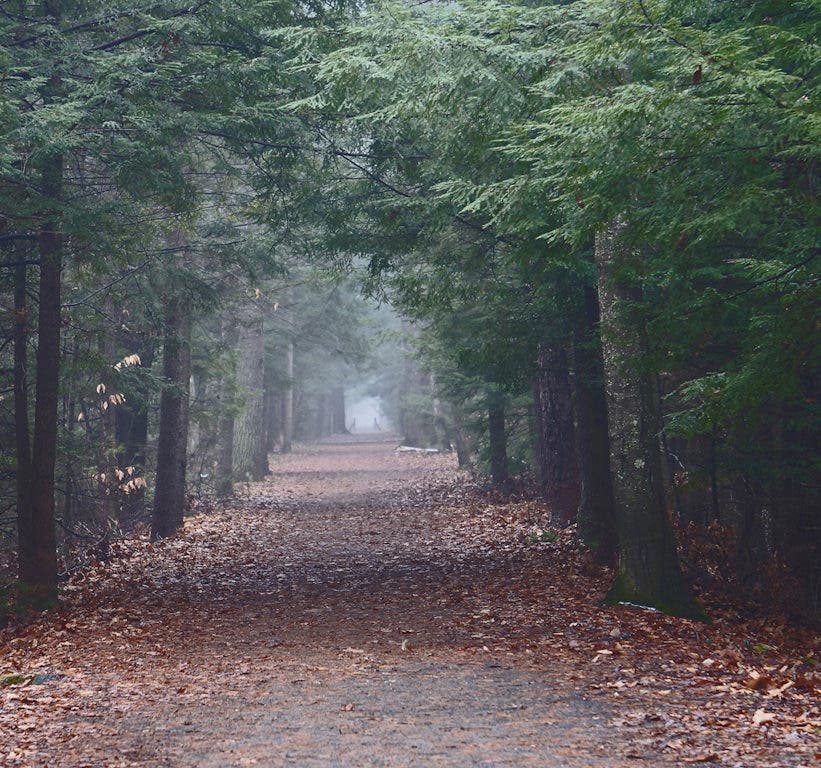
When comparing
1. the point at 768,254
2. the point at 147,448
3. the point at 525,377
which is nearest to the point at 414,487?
the point at 147,448

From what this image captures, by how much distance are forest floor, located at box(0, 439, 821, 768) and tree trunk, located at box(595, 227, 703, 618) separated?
425 mm

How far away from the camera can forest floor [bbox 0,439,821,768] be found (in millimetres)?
5457

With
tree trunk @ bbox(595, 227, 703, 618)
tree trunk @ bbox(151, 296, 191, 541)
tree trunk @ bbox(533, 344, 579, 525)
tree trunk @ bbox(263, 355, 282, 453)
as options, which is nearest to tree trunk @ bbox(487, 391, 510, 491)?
tree trunk @ bbox(533, 344, 579, 525)

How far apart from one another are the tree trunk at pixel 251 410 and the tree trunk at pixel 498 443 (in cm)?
834

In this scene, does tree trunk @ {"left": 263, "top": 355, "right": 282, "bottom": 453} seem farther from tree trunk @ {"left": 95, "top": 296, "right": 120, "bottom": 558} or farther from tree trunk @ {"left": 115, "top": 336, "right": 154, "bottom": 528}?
tree trunk @ {"left": 95, "top": 296, "right": 120, "bottom": 558}

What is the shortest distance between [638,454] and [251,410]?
1976 centimetres

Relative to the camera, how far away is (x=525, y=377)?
45.9 feet

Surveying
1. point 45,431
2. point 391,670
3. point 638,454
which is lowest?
point 391,670

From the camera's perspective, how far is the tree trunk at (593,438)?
1155 centimetres

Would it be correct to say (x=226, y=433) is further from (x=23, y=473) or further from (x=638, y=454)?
(x=638, y=454)

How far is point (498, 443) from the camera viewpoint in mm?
21000

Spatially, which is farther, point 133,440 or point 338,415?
point 338,415

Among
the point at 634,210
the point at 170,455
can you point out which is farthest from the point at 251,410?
the point at 634,210

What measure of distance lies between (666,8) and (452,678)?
5347mm
